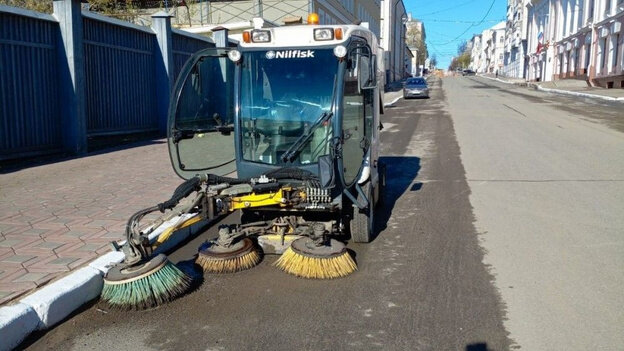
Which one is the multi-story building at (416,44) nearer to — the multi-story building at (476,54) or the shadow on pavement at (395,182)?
the multi-story building at (476,54)

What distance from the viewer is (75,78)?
37.3 feet

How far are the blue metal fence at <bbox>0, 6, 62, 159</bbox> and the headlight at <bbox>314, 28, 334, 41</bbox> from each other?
6.99 meters

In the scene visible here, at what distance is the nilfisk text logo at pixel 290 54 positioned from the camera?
18.3 ft

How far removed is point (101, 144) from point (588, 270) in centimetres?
1076

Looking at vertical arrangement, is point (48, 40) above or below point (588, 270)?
above

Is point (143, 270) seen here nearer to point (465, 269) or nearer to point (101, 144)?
point (465, 269)

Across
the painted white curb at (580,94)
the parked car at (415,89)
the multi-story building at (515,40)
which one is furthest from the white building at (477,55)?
the parked car at (415,89)

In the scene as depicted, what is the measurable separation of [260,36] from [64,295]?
3.07 m

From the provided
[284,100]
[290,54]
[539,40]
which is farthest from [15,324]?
[539,40]

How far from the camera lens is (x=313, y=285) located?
4.89m

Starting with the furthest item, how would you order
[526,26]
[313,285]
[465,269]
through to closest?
[526,26] → [465,269] → [313,285]

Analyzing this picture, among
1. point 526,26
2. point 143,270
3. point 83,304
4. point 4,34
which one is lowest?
point 83,304

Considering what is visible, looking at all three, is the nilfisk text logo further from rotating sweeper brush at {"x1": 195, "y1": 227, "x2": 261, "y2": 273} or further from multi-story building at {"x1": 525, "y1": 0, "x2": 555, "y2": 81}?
multi-story building at {"x1": 525, "y1": 0, "x2": 555, "y2": 81}

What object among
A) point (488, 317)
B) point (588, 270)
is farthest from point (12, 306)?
point (588, 270)
